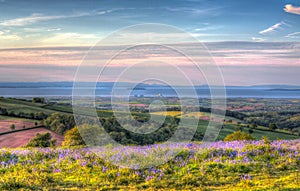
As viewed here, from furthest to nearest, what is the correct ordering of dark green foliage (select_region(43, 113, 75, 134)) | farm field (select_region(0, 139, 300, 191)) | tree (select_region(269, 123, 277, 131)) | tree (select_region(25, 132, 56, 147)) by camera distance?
tree (select_region(269, 123, 277, 131)), dark green foliage (select_region(43, 113, 75, 134)), tree (select_region(25, 132, 56, 147)), farm field (select_region(0, 139, 300, 191))

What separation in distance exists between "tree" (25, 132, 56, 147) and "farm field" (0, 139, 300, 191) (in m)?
6.21

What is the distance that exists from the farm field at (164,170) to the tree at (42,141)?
621 centimetres

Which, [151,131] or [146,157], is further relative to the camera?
[151,131]

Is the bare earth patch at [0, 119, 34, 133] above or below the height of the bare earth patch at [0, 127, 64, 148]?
above

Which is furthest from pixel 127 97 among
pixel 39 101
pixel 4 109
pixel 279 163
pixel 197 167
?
pixel 39 101

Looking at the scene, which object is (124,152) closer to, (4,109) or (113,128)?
(113,128)

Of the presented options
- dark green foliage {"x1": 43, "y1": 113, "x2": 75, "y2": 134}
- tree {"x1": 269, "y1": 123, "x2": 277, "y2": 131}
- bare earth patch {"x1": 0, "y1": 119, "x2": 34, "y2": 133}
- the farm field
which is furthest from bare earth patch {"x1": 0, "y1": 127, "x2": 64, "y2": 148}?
tree {"x1": 269, "y1": 123, "x2": 277, "y2": 131}

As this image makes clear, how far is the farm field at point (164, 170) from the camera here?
1452cm

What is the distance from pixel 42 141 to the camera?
2780cm

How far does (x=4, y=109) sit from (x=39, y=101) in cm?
1701

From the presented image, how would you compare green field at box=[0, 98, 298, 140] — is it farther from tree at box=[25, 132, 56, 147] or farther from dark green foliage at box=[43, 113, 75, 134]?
tree at box=[25, 132, 56, 147]

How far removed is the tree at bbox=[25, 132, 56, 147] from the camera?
27609 mm

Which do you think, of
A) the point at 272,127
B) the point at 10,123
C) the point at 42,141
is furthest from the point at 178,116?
the point at 272,127

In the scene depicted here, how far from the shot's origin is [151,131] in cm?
2808
